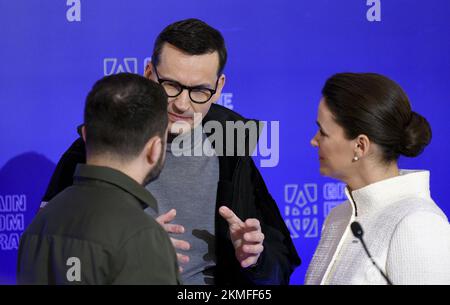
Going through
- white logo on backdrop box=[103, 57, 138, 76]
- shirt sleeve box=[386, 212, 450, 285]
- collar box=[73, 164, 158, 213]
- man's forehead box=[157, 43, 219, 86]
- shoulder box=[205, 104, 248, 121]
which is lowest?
shirt sleeve box=[386, 212, 450, 285]

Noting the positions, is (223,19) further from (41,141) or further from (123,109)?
(123,109)

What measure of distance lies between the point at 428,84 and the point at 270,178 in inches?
32.5

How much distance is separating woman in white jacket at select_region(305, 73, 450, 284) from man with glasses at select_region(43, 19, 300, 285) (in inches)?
13.1

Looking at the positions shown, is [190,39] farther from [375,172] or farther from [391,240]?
[391,240]

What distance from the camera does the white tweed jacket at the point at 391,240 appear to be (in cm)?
142

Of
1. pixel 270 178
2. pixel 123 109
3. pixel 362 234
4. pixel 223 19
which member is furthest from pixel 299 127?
pixel 123 109

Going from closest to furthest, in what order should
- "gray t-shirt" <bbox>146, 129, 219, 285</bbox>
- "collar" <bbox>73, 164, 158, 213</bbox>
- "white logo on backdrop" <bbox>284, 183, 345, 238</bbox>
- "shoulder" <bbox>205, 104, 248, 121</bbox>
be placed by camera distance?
1. "collar" <bbox>73, 164, 158, 213</bbox>
2. "gray t-shirt" <bbox>146, 129, 219, 285</bbox>
3. "shoulder" <bbox>205, 104, 248, 121</bbox>
4. "white logo on backdrop" <bbox>284, 183, 345, 238</bbox>

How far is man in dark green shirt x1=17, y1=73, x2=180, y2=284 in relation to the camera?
1215mm

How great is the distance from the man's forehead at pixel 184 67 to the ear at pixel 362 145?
592 millimetres

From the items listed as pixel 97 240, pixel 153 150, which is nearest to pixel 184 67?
pixel 153 150

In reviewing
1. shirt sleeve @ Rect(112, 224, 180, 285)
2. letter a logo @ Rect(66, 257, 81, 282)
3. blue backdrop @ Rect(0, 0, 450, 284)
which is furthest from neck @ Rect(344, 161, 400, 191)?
blue backdrop @ Rect(0, 0, 450, 284)

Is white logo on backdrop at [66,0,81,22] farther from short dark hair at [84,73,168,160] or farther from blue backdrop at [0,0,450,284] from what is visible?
short dark hair at [84,73,168,160]

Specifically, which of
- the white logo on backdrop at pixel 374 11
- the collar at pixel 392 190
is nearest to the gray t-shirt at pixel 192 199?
the collar at pixel 392 190
